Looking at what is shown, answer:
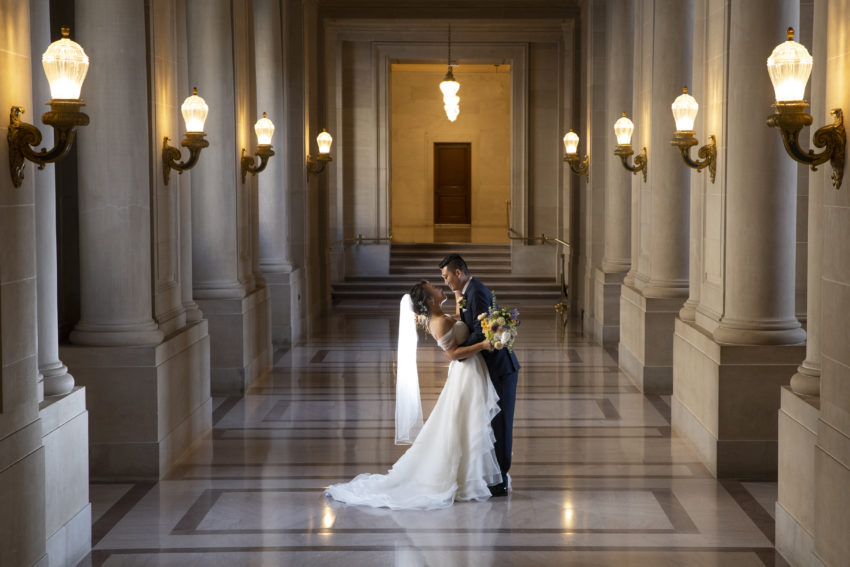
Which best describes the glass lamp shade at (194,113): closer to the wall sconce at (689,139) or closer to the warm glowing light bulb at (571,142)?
the wall sconce at (689,139)

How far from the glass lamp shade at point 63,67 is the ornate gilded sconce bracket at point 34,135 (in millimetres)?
94

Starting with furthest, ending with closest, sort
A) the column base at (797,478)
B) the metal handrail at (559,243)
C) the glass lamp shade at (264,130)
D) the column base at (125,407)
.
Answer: the metal handrail at (559,243) → the glass lamp shade at (264,130) → the column base at (125,407) → the column base at (797,478)

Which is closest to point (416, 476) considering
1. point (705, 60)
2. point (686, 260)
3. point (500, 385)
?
point (500, 385)

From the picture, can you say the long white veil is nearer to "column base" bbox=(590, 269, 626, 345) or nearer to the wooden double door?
"column base" bbox=(590, 269, 626, 345)

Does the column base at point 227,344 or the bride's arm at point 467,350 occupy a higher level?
the bride's arm at point 467,350

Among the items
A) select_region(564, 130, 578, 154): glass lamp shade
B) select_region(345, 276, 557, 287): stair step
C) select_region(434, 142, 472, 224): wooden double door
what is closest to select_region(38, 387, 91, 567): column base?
select_region(564, 130, 578, 154): glass lamp shade

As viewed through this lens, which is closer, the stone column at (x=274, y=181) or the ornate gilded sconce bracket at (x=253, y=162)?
the ornate gilded sconce bracket at (x=253, y=162)

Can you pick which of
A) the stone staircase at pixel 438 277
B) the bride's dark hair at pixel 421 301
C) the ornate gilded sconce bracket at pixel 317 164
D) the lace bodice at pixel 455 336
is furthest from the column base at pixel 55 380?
the stone staircase at pixel 438 277

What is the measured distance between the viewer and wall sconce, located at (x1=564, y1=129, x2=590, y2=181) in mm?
18312

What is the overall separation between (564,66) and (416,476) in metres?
17.4

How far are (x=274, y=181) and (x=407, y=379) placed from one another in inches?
336

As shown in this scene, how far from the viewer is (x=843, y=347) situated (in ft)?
18.9

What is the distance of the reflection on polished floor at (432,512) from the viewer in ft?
23.0

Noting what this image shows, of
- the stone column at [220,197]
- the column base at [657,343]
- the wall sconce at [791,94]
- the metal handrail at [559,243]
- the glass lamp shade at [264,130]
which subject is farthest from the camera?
the metal handrail at [559,243]
